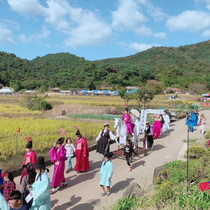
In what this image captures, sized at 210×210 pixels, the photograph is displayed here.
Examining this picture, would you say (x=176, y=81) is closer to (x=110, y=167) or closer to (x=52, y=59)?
(x=110, y=167)

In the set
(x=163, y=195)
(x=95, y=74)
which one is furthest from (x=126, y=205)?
(x=95, y=74)

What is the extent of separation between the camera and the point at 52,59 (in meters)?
129

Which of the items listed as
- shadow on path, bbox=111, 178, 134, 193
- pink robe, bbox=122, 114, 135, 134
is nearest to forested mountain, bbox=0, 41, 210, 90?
pink robe, bbox=122, 114, 135, 134

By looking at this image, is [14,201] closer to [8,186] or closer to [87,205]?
Answer: [8,186]

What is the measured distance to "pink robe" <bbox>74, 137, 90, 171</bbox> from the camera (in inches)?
250

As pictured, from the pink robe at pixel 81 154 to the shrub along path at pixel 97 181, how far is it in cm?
23

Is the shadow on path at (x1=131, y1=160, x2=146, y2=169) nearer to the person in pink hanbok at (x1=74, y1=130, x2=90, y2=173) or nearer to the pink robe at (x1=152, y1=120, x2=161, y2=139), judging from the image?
the person in pink hanbok at (x1=74, y1=130, x2=90, y2=173)

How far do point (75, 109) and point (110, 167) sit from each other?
61.0ft

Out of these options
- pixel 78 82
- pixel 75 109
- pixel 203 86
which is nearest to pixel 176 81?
pixel 203 86

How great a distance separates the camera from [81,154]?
639cm

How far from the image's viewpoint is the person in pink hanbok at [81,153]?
20.8ft

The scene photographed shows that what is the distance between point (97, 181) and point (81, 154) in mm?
913

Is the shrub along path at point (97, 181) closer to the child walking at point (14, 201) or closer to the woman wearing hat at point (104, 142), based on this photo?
the woman wearing hat at point (104, 142)

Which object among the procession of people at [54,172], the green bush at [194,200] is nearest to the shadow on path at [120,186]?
the procession of people at [54,172]
